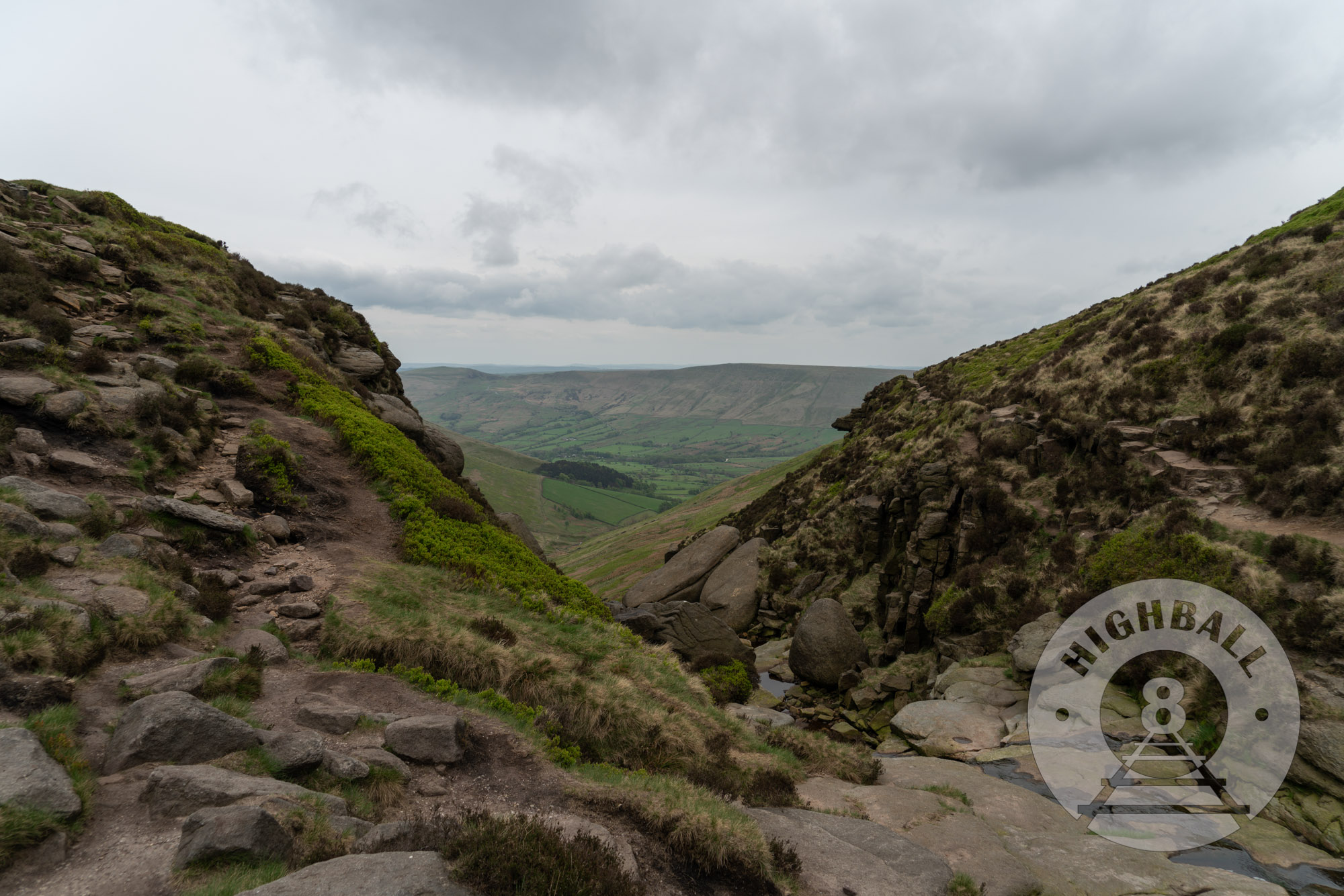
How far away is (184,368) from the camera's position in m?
22.7

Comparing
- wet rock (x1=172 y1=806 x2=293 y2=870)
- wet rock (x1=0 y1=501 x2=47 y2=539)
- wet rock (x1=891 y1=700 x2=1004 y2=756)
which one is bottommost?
wet rock (x1=891 y1=700 x2=1004 y2=756)

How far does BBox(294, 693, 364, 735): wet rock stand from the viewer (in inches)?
397

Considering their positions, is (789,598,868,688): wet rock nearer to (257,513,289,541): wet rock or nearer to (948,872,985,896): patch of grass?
(948,872,985,896): patch of grass

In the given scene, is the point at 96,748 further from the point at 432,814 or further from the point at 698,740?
the point at 698,740

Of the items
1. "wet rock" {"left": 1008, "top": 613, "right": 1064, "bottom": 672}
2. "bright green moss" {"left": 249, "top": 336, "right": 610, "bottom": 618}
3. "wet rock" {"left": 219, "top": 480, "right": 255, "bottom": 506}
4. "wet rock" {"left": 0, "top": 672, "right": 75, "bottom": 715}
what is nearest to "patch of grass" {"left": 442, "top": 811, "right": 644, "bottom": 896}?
"wet rock" {"left": 0, "top": 672, "right": 75, "bottom": 715}

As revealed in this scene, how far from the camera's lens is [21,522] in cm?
1147

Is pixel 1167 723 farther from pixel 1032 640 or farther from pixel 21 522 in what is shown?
pixel 21 522

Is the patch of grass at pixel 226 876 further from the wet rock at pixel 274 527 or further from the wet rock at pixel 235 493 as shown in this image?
the wet rock at pixel 235 493

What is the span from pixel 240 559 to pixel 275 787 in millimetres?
10697

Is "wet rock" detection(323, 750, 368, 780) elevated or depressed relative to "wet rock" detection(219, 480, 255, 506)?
depressed

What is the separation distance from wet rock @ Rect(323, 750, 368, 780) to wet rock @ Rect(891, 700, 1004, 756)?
19.3 m

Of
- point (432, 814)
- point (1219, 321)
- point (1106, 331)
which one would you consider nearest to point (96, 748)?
point (432, 814)

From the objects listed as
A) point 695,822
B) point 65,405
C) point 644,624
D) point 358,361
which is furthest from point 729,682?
point 358,361

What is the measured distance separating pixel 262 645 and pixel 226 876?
7.52 meters
